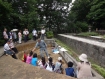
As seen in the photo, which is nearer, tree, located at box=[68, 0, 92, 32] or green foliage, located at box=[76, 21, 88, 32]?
tree, located at box=[68, 0, 92, 32]

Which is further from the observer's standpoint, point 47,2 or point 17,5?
point 47,2

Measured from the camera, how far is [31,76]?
192 inches

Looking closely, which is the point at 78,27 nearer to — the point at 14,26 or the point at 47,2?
the point at 47,2

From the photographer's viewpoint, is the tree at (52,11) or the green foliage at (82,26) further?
the green foliage at (82,26)

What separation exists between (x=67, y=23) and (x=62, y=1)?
4.60 metres

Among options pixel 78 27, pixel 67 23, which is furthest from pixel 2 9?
pixel 78 27

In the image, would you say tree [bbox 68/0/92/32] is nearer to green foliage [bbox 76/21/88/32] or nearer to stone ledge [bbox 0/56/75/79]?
green foliage [bbox 76/21/88/32]

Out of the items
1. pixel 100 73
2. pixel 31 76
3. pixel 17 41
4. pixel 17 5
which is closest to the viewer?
pixel 31 76

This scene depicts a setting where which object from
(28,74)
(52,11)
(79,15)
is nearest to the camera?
(28,74)

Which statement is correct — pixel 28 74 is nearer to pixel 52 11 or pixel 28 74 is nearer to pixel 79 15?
pixel 52 11

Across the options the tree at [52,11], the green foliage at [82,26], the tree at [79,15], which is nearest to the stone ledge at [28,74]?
the tree at [52,11]

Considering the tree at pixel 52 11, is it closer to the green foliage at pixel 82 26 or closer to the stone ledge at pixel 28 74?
the green foliage at pixel 82 26

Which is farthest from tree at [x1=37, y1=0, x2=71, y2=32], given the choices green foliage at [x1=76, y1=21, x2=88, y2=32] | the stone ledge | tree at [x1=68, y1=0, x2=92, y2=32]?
the stone ledge

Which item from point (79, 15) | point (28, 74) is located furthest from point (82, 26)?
point (28, 74)
